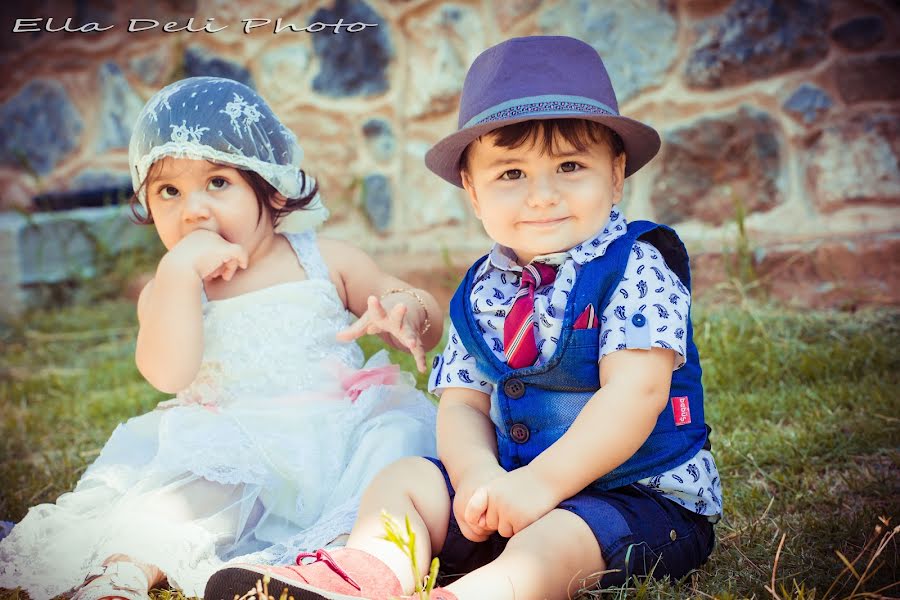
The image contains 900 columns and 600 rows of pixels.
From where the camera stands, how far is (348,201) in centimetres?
433

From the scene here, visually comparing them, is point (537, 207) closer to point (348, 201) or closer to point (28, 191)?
point (348, 201)

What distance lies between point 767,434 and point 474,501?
1.06 m

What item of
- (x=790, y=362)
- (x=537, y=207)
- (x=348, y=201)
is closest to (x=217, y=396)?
(x=537, y=207)

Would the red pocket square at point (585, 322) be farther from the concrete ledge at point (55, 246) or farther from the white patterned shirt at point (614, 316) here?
the concrete ledge at point (55, 246)

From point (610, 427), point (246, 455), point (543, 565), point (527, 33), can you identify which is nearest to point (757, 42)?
point (527, 33)

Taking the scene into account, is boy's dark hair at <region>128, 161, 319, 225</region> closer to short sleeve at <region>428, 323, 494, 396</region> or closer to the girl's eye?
the girl's eye

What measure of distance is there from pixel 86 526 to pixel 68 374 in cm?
199

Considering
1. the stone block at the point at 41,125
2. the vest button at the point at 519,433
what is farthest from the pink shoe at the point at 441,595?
the stone block at the point at 41,125

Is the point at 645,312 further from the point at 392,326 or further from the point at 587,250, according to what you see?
the point at 392,326

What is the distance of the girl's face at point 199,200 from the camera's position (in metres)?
1.99

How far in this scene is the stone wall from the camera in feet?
11.2

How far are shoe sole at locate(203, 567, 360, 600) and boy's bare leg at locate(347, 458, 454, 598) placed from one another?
0.52 ft

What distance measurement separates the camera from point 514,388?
1649mm

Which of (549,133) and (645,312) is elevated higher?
(549,133)
